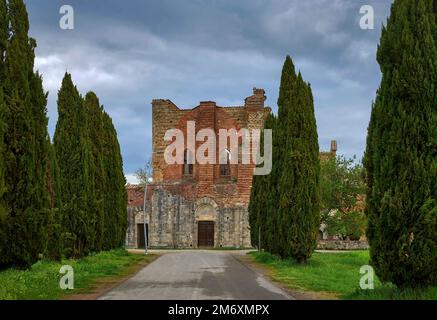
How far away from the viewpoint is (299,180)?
24.6m

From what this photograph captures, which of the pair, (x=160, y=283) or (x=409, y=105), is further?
(x=160, y=283)

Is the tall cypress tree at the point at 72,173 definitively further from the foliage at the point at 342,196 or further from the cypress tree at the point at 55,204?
the foliage at the point at 342,196

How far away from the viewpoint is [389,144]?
12.5 meters

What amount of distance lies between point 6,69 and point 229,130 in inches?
1548

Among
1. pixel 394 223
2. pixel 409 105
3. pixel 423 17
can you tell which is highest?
pixel 423 17

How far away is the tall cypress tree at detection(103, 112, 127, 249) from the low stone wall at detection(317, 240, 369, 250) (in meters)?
18.7

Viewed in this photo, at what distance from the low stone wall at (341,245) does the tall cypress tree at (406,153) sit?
3438 centimetres

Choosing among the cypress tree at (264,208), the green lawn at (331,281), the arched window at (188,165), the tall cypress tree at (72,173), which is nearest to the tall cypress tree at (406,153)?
the green lawn at (331,281)

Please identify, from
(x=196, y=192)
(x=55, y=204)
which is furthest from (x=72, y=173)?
(x=196, y=192)

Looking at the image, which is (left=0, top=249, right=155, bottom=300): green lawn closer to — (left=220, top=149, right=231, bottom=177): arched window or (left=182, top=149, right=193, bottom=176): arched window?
(left=220, top=149, right=231, bottom=177): arched window

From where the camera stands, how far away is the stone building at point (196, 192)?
50938 mm

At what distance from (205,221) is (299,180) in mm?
28283
